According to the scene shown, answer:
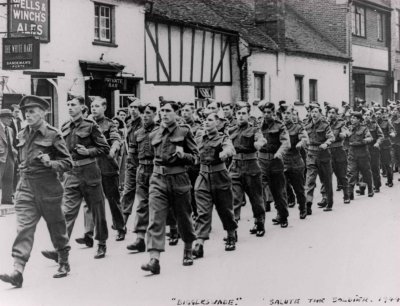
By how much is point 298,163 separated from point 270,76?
15875mm

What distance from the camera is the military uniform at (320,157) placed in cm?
1366

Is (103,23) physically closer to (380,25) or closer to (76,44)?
(76,44)

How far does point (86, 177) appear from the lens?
9070 mm

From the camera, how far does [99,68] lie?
19281 mm

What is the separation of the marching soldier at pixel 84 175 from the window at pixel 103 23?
10.9 meters

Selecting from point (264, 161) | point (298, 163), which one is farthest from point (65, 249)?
point (298, 163)

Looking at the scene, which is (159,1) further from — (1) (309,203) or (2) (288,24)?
(1) (309,203)

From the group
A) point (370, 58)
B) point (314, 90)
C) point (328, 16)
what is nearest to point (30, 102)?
point (314, 90)

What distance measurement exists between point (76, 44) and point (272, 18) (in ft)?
43.0

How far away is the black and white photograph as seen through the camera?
24.7ft

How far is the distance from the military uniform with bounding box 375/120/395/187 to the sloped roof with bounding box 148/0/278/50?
7916 millimetres

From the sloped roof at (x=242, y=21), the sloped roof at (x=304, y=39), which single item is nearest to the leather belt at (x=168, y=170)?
the sloped roof at (x=242, y=21)

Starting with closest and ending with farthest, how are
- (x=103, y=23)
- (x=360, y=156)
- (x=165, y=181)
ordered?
(x=165, y=181) < (x=360, y=156) < (x=103, y=23)
